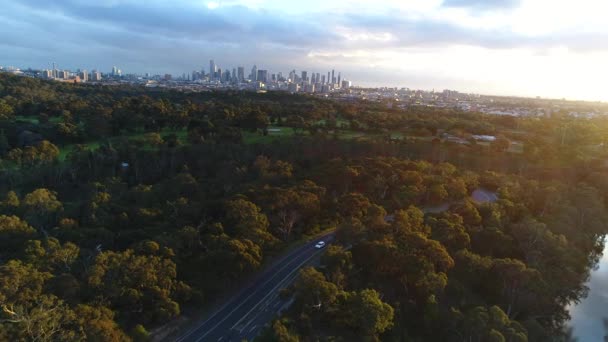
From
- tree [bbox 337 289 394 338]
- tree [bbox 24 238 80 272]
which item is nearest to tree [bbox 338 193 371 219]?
tree [bbox 337 289 394 338]

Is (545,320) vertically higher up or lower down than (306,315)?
lower down

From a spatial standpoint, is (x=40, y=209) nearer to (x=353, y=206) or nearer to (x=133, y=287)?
(x=133, y=287)

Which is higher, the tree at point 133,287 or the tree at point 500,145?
the tree at point 500,145

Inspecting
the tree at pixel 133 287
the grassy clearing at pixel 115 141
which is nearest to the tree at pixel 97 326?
the tree at pixel 133 287

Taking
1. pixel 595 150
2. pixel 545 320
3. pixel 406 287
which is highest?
pixel 595 150

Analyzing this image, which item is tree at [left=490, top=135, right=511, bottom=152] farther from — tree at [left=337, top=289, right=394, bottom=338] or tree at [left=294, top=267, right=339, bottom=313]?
tree at [left=294, top=267, right=339, bottom=313]

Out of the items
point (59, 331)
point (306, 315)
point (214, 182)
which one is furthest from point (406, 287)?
point (214, 182)

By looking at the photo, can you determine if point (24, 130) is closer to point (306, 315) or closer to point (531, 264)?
point (306, 315)

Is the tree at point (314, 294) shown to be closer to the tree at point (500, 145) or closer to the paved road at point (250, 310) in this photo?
the paved road at point (250, 310)

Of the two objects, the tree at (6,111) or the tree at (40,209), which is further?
the tree at (6,111)
